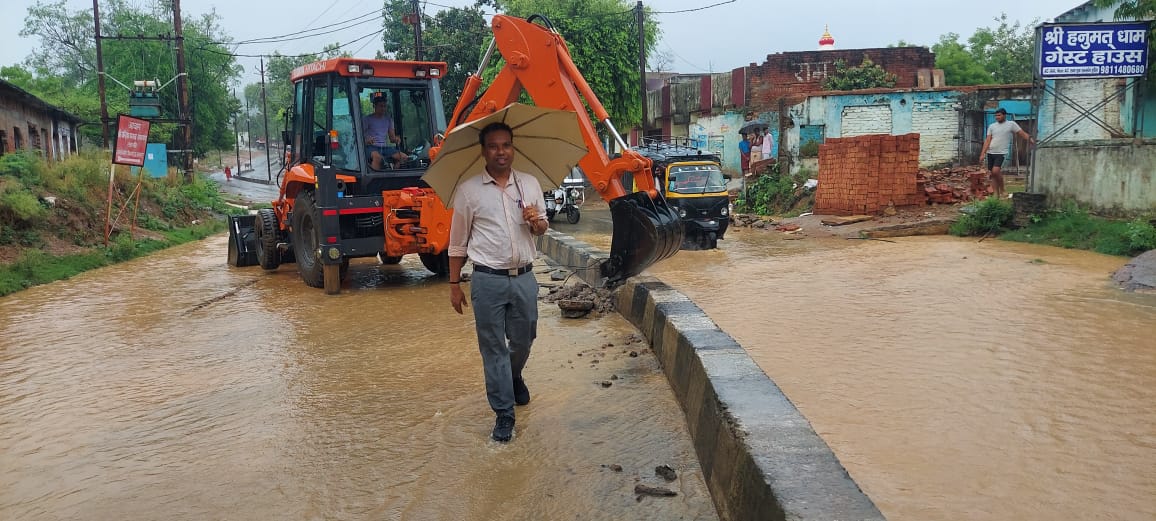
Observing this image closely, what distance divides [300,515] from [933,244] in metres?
11.3

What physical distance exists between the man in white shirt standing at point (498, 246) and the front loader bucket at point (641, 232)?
180 centimetres

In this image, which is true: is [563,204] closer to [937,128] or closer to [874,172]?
[874,172]

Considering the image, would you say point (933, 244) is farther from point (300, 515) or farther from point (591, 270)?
point (300, 515)

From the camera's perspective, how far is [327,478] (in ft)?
11.9

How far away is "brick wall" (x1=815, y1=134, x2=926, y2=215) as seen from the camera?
15344mm

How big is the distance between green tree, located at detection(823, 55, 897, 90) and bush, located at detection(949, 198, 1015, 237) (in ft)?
47.0

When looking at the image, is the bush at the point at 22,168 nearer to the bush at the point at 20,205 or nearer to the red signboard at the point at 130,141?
the bush at the point at 20,205

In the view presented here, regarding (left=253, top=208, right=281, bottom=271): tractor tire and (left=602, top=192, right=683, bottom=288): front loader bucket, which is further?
(left=253, top=208, right=281, bottom=271): tractor tire

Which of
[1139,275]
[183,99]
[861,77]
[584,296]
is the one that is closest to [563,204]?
[861,77]

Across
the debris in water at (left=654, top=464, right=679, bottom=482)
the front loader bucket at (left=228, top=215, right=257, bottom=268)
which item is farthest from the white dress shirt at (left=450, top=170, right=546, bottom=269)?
the front loader bucket at (left=228, top=215, right=257, bottom=268)

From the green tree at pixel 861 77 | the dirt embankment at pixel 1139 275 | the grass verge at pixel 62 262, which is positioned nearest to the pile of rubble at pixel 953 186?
the dirt embankment at pixel 1139 275

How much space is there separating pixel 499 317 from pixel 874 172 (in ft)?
43.3

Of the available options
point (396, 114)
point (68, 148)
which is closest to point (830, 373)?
point (396, 114)

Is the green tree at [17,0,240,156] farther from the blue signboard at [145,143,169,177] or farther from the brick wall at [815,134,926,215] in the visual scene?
the brick wall at [815,134,926,215]
